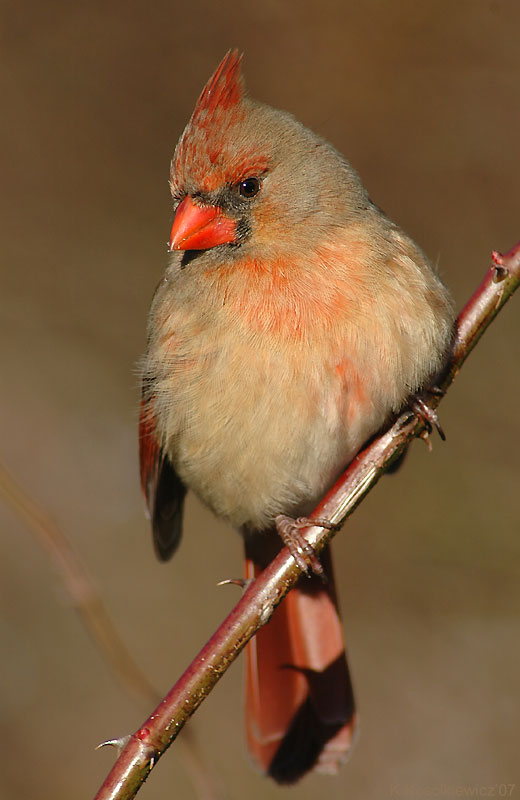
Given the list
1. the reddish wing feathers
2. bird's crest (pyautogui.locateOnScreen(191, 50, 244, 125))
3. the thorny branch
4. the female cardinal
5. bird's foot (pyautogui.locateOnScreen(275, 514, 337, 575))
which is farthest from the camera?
the reddish wing feathers

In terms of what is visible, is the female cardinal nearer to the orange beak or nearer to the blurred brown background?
the orange beak

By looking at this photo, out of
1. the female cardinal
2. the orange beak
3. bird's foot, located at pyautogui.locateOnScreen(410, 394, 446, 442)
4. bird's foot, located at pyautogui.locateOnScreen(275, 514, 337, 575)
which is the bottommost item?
bird's foot, located at pyautogui.locateOnScreen(275, 514, 337, 575)

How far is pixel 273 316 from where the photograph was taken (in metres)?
2.73

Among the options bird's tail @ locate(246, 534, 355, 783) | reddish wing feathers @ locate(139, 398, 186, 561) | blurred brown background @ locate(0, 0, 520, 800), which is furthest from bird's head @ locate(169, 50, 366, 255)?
blurred brown background @ locate(0, 0, 520, 800)

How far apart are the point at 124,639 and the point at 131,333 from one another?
5.45 ft

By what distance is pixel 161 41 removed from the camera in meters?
4.99

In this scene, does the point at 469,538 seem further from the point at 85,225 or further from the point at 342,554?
the point at 85,225

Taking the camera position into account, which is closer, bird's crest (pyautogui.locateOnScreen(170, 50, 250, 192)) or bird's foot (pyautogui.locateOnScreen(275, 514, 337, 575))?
bird's foot (pyautogui.locateOnScreen(275, 514, 337, 575))

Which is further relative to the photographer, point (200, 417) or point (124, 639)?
point (124, 639)

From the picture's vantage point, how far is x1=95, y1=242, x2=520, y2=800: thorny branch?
213cm

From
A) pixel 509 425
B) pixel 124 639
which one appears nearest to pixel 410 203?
pixel 509 425

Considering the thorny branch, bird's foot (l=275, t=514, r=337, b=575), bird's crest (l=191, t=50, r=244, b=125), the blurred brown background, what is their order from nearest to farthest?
1. the thorny branch
2. bird's foot (l=275, t=514, r=337, b=575)
3. bird's crest (l=191, t=50, r=244, b=125)
4. the blurred brown background

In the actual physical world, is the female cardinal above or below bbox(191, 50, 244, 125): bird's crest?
below

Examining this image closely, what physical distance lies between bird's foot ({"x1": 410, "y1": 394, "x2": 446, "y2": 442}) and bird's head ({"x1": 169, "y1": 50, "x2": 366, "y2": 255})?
22.4 inches
